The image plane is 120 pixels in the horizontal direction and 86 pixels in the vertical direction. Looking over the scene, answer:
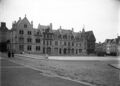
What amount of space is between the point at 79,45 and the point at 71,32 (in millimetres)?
4995

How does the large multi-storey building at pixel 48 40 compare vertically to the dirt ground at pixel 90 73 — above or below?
above

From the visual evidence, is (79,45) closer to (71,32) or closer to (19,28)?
(71,32)

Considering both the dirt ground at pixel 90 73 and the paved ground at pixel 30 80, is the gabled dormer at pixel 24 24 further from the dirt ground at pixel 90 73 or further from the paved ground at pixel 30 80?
the paved ground at pixel 30 80

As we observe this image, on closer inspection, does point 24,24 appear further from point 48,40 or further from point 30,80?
point 30,80

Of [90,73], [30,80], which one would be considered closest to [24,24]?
[90,73]

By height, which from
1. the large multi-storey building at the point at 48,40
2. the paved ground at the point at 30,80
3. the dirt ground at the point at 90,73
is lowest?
the dirt ground at the point at 90,73

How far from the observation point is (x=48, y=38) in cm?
4728

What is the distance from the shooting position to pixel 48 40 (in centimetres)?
4706

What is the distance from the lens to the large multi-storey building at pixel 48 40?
133 ft

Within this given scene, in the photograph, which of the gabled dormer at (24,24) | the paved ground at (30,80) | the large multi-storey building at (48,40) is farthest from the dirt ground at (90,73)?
the gabled dormer at (24,24)

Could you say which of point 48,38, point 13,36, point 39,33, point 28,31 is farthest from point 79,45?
point 13,36

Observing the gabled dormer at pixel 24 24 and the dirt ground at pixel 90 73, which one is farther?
the gabled dormer at pixel 24 24

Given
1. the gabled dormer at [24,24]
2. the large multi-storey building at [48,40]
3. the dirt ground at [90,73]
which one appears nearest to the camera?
the dirt ground at [90,73]

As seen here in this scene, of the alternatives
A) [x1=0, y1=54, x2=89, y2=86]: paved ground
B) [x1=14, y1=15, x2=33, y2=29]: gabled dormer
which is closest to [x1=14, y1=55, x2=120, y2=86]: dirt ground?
[x1=0, y1=54, x2=89, y2=86]: paved ground
